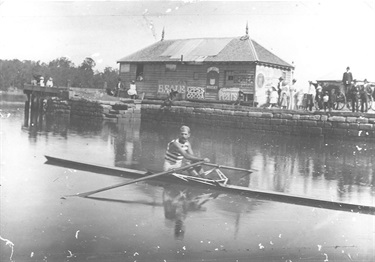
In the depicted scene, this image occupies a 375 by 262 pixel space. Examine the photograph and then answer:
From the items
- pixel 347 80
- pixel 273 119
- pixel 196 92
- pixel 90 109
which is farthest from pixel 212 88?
pixel 347 80

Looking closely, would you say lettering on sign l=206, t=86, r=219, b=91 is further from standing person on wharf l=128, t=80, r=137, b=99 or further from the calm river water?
the calm river water

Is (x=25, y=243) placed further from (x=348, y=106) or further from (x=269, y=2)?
(x=348, y=106)

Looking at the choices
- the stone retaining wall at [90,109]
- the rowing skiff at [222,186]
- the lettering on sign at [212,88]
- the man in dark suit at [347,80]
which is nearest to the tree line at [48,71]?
the stone retaining wall at [90,109]

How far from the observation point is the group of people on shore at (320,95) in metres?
18.1

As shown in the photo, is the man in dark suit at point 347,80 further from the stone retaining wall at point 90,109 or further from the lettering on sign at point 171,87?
the lettering on sign at point 171,87

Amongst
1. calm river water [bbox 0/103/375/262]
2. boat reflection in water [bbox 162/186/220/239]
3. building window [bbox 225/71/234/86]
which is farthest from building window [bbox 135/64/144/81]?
boat reflection in water [bbox 162/186/220/239]

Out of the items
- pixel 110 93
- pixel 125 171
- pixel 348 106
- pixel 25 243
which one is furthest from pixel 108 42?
pixel 110 93

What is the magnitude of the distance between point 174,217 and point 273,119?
43.8 ft

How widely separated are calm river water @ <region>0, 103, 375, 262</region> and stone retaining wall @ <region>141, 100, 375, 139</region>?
5629mm

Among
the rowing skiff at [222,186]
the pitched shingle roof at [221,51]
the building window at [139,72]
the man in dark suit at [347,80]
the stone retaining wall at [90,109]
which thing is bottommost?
the rowing skiff at [222,186]

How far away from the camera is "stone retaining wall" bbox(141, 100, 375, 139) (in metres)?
17.2

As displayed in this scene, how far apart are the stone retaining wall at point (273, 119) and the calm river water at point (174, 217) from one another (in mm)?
5629

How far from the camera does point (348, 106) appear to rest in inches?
764

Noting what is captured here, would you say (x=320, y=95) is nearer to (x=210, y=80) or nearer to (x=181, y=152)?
(x=210, y=80)
